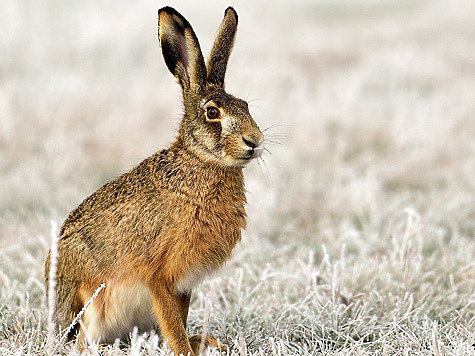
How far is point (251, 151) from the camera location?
3.17 metres

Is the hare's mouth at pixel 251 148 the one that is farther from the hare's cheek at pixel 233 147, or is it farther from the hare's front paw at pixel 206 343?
the hare's front paw at pixel 206 343

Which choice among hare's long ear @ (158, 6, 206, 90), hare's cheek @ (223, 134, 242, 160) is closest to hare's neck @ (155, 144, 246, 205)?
hare's cheek @ (223, 134, 242, 160)

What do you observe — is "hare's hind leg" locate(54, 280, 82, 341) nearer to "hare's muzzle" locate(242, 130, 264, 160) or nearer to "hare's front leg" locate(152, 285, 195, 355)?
"hare's front leg" locate(152, 285, 195, 355)

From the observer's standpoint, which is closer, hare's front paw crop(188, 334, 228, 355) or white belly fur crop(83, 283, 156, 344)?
white belly fur crop(83, 283, 156, 344)

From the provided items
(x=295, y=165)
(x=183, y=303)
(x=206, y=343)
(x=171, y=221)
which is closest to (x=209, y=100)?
(x=171, y=221)

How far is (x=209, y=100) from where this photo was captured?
3.35m

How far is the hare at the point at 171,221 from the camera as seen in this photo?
3209 millimetres

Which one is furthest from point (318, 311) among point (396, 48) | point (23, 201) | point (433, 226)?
point (396, 48)

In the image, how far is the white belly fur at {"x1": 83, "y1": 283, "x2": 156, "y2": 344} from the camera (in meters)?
3.25

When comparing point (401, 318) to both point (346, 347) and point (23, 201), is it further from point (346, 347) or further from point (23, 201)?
point (23, 201)

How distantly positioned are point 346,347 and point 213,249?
96 centimetres

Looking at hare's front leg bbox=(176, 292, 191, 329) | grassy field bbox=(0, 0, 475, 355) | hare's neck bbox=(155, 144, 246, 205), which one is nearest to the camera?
hare's neck bbox=(155, 144, 246, 205)

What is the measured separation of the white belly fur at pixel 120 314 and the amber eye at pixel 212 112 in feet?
2.68

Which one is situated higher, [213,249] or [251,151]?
[251,151]
